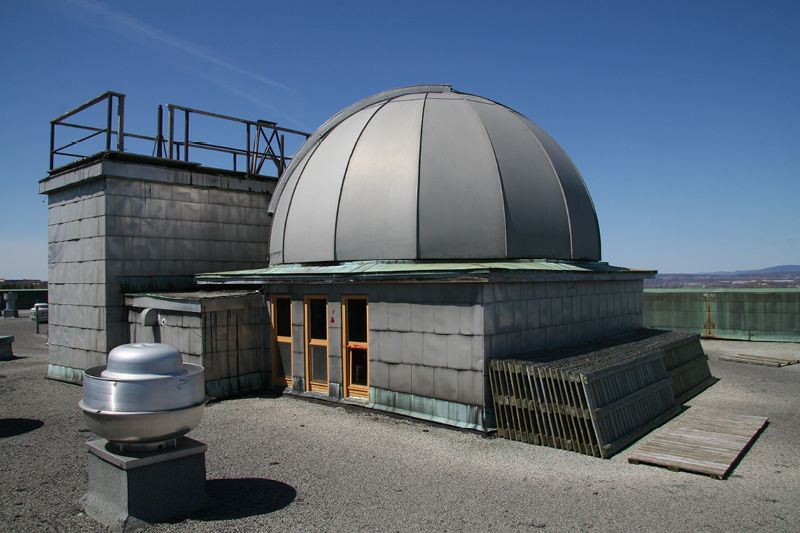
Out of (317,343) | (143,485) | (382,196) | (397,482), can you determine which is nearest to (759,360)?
(382,196)

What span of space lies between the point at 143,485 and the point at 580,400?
661 centimetres

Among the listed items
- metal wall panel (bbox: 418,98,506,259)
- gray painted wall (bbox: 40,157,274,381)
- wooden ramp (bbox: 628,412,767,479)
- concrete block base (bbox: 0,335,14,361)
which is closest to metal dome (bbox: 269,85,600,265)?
metal wall panel (bbox: 418,98,506,259)

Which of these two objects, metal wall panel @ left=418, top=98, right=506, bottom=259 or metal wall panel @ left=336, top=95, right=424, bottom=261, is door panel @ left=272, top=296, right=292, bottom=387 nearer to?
metal wall panel @ left=336, top=95, right=424, bottom=261

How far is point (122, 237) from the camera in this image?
51.9 ft

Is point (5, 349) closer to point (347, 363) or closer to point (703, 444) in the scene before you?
point (347, 363)

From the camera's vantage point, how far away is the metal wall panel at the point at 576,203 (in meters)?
14.7

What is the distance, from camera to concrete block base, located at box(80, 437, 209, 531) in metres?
6.57

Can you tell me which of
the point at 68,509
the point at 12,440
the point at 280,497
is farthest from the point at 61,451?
the point at 280,497

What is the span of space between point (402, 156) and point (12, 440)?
9.71 metres

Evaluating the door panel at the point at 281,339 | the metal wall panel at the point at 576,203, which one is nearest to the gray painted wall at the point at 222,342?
the door panel at the point at 281,339

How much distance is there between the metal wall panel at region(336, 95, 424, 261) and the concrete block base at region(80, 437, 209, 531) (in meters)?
6.69

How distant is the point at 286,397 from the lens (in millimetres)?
13828

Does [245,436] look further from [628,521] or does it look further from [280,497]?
[628,521]

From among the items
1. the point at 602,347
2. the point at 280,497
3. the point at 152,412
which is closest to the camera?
the point at 152,412
